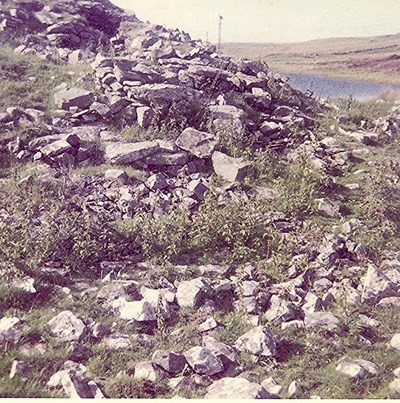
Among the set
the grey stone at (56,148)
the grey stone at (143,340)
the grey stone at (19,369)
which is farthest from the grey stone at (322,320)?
the grey stone at (56,148)

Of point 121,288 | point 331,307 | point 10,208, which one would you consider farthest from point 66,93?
point 331,307

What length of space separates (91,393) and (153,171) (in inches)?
218

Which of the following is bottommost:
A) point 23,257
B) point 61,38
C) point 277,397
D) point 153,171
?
point 277,397

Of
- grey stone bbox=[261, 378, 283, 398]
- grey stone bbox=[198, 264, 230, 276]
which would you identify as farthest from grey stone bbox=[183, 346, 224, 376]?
grey stone bbox=[198, 264, 230, 276]

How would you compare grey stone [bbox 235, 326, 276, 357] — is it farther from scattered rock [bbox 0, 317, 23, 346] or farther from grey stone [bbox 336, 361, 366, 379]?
scattered rock [bbox 0, 317, 23, 346]

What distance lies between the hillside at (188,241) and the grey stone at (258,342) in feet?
0.07

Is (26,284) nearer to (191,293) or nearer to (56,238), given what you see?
(56,238)

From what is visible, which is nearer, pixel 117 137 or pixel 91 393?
pixel 91 393

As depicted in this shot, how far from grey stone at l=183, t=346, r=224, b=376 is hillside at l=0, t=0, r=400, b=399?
0.01 metres

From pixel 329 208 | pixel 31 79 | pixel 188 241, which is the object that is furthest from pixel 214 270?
pixel 31 79

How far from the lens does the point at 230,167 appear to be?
354 inches

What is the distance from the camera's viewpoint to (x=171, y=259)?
6332 mm

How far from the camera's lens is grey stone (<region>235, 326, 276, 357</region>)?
4570mm

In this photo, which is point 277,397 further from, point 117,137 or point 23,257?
point 117,137
